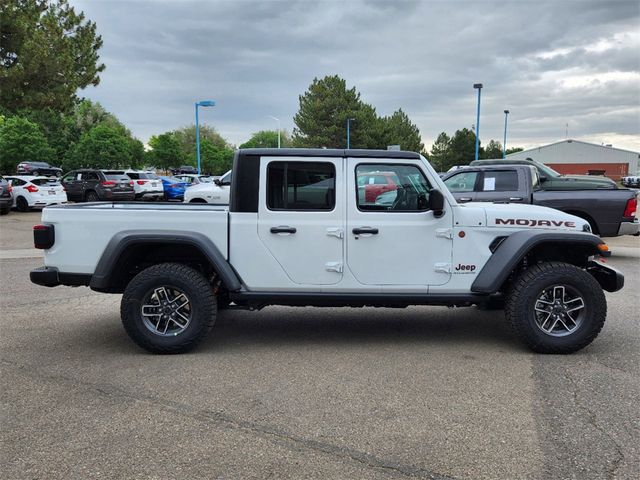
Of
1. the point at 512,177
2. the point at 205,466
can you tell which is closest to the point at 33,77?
the point at 512,177

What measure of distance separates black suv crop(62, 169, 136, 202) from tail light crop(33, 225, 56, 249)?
19150 millimetres

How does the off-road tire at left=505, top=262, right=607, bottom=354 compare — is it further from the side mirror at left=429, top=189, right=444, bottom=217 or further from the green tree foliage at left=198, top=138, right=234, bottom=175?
the green tree foliage at left=198, top=138, right=234, bottom=175

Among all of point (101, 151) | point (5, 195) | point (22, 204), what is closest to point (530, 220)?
point (5, 195)

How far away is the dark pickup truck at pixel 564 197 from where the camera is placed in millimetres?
10016

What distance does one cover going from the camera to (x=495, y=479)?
2924mm

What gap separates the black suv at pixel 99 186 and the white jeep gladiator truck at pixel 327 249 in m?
19.3

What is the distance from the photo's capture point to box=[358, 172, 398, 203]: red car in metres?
4.96

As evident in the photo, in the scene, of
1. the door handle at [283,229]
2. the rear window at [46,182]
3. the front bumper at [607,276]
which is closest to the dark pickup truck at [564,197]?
the front bumper at [607,276]

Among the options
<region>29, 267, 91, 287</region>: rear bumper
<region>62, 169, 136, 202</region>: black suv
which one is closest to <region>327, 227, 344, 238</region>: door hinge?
<region>29, 267, 91, 287</region>: rear bumper

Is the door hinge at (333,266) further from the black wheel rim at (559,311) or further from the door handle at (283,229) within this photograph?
the black wheel rim at (559,311)

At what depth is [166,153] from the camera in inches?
2788

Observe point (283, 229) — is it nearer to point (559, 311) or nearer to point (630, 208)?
point (559, 311)

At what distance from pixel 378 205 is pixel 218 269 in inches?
61.6

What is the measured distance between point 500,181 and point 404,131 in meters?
65.5
